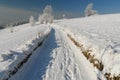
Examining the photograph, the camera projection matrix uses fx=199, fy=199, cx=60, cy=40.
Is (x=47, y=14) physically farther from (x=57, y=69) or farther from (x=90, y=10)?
(x=57, y=69)

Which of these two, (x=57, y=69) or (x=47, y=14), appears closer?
(x=57, y=69)

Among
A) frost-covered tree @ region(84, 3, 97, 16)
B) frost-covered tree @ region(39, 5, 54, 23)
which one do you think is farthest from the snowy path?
frost-covered tree @ region(84, 3, 97, 16)

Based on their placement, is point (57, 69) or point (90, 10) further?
point (90, 10)

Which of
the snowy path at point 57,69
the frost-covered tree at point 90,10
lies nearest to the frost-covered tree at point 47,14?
the frost-covered tree at point 90,10

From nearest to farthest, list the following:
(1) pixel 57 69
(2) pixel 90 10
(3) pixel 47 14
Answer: (1) pixel 57 69 → (3) pixel 47 14 → (2) pixel 90 10

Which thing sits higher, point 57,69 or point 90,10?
point 57,69

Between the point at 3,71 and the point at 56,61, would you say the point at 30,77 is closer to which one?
the point at 3,71

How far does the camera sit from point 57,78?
9.66 meters

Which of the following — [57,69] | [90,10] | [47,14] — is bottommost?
[47,14]

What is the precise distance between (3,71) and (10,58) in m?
2.53

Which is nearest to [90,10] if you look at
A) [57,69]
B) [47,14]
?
[47,14]

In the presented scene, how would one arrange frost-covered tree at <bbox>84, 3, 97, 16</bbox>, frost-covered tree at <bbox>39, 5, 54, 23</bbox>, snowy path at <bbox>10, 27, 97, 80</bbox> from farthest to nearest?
frost-covered tree at <bbox>84, 3, 97, 16</bbox> → frost-covered tree at <bbox>39, 5, 54, 23</bbox> → snowy path at <bbox>10, 27, 97, 80</bbox>

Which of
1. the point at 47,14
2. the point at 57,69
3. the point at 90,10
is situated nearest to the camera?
the point at 57,69

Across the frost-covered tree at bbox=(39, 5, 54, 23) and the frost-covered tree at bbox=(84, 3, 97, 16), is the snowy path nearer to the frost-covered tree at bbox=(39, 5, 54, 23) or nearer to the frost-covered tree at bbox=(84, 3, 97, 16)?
the frost-covered tree at bbox=(39, 5, 54, 23)
